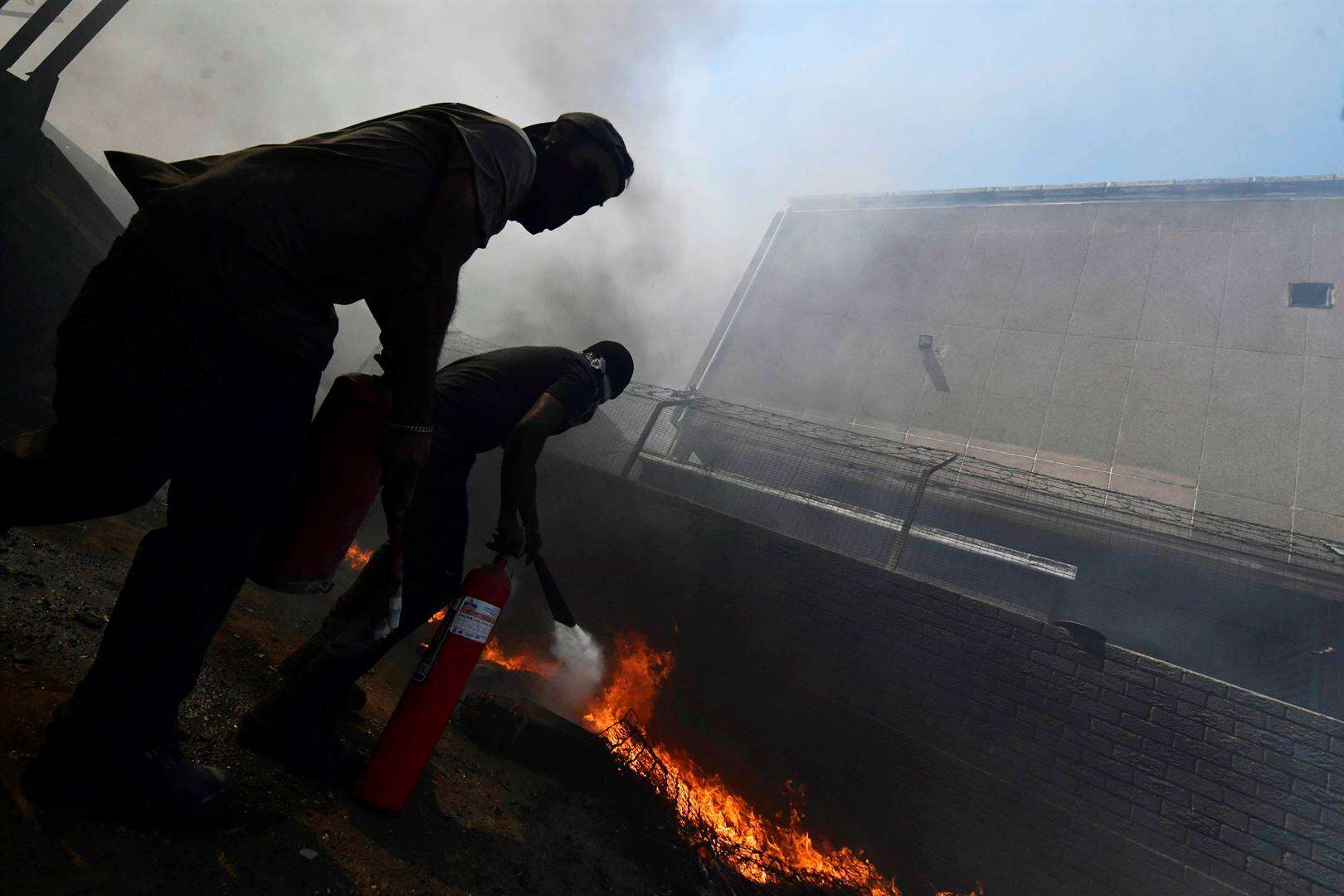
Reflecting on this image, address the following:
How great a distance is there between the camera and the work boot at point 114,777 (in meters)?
1.35

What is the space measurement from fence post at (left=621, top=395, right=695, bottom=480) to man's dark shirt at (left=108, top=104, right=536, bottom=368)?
18.9 ft

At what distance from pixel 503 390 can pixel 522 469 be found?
0.37 meters

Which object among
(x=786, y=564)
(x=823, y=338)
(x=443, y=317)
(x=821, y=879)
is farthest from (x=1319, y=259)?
(x=443, y=317)

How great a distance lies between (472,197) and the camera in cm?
153

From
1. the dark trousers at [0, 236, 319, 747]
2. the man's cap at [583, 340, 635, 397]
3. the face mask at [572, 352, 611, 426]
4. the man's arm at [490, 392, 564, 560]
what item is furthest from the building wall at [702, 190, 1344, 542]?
the dark trousers at [0, 236, 319, 747]

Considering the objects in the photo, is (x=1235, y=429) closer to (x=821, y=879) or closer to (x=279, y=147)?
(x=821, y=879)

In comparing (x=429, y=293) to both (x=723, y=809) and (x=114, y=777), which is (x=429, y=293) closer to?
(x=114, y=777)

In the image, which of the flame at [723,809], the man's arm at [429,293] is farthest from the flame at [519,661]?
the man's arm at [429,293]

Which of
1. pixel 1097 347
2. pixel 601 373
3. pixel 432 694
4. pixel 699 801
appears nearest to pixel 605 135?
pixel 601 373

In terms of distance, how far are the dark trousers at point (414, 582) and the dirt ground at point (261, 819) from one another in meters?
0.33

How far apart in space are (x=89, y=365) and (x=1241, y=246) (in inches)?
627

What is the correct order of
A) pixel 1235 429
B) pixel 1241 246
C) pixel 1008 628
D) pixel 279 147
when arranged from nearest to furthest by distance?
pixel 279 147 → pixel 1008 628 → pixel 1235 429 → pixel 1241 246

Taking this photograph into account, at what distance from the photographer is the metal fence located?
7359 millimetres

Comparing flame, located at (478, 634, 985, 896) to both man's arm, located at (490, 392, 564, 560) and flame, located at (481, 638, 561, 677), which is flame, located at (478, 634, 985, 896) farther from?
man's arm, located at (490, 392, 564, 560)
